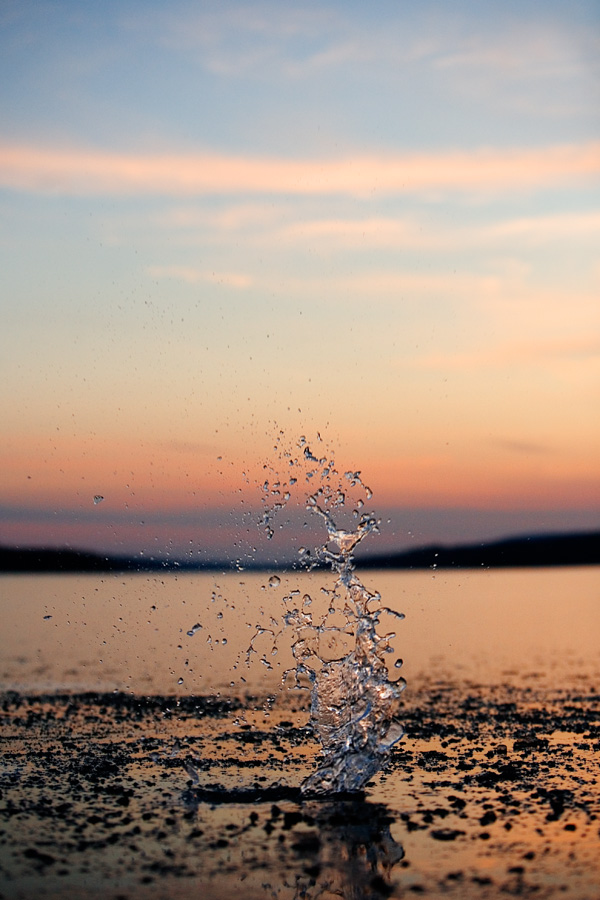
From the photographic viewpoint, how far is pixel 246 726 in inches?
797

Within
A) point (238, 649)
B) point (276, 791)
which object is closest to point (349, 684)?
point (276, 791)

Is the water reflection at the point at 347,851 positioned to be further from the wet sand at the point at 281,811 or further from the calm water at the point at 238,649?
the calm water at the point at 238,649

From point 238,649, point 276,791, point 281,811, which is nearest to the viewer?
point 281,811

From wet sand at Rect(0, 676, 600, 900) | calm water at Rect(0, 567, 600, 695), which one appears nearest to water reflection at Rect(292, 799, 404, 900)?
wet sand at Rect(0, 676, 600, 900)

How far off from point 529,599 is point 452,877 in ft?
245

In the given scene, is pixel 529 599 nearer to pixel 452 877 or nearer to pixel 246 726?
pixel 246 726

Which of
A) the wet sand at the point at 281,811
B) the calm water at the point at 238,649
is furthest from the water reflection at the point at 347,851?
the calm water at the point at 238,649

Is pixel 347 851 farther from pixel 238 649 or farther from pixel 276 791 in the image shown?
pixel 238 649

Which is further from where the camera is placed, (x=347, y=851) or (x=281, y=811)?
(x=281, y=811)

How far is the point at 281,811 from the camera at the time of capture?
44.6 feet

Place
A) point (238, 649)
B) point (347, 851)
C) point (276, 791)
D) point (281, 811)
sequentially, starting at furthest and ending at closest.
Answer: point (238, 649) < point (276, 791) < point (281, 811) < point (347, 851)

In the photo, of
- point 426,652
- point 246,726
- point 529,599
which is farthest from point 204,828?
point 529,599

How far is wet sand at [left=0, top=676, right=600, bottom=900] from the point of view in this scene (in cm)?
1066

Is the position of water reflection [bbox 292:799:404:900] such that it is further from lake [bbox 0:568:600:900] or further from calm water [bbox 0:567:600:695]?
calm water [bbox 0:567:600:695]
